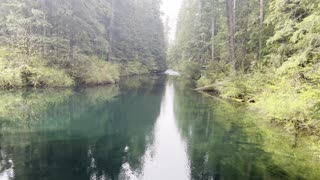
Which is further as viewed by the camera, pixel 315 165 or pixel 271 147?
pixel 271 147

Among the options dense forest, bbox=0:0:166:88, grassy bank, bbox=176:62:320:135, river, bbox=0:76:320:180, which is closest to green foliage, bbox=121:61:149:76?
dense forest, bbox=0:0:166:88

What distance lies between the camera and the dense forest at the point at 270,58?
38.9 ft

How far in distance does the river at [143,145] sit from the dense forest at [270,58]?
1.16 metres

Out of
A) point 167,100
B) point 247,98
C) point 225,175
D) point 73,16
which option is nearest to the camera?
point 225,175

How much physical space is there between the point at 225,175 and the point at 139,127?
610 centimetres

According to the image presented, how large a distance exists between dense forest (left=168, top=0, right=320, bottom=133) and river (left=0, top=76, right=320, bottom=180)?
116cm

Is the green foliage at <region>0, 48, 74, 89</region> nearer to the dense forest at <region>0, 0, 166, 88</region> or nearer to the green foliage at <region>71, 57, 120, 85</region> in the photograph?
the dense forest at <region>0, 0, 166, 88</region>

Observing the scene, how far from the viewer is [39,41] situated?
26.4 meters

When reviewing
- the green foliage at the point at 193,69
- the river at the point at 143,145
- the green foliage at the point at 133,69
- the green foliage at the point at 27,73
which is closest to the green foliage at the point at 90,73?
the green foliage at the point at 27,73

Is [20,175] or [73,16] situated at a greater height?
[73,16]

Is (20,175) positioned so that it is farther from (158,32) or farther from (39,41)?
(158,32)

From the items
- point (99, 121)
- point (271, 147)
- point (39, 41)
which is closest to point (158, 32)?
point (39, 41)

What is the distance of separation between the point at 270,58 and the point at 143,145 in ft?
42.0

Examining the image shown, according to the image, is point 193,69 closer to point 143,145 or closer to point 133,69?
point 133,69
